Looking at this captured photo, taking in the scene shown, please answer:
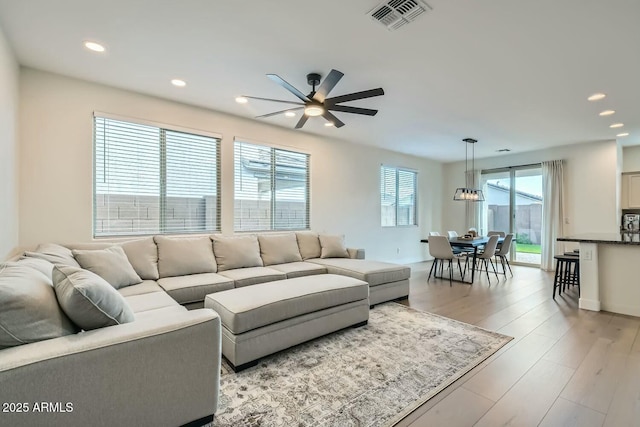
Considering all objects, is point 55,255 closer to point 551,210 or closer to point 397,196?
point 397,196

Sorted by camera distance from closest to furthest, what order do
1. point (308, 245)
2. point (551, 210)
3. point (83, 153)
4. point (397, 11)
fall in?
point (397, 11), point (83, 153), point (308, 245), point (551, 210)

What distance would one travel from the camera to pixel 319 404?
185 centimetres

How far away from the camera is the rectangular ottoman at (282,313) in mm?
2250

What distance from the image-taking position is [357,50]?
2.66 meters

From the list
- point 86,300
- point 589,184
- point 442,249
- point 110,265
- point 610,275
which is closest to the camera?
point 86,300

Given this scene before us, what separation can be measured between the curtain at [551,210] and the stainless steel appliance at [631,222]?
1.14 metres

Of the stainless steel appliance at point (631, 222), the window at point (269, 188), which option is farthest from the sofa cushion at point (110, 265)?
the stainless steel appliance at point (631, 222)

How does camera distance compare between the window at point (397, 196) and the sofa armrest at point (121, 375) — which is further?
the window at point (397, 196)

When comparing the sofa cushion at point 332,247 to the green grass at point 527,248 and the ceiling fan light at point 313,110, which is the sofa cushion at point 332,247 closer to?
the ceiling fan light at point 313,110

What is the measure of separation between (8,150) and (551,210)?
339 inches

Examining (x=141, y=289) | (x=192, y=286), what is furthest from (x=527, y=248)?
(x=141, y=289)

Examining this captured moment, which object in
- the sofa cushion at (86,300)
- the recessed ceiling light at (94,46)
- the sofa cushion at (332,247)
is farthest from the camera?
the sofa cushion at (332,247)

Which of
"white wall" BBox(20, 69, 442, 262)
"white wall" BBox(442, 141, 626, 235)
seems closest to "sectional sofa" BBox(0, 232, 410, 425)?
"white wall" BBox(20, 69, 442, 262)

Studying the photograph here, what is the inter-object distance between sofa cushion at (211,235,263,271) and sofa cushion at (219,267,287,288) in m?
0.10
